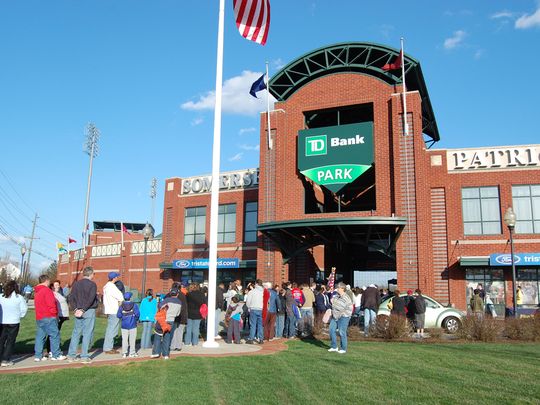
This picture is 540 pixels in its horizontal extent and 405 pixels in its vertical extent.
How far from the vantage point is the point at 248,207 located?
34.6m

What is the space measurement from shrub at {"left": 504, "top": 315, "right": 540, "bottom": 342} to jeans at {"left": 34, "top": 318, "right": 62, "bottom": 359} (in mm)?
12473

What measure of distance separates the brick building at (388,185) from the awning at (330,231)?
0.20 feet

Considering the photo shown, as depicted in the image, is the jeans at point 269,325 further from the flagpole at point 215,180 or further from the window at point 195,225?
the window at point 195,225

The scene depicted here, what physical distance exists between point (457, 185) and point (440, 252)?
3.72m

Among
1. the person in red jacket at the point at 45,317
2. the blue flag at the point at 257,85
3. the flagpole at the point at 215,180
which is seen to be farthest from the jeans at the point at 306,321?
the blue flag at the point at 257,85

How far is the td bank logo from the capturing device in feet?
87.4

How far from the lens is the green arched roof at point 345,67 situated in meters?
26.8

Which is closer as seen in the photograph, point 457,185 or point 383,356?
point 383,356

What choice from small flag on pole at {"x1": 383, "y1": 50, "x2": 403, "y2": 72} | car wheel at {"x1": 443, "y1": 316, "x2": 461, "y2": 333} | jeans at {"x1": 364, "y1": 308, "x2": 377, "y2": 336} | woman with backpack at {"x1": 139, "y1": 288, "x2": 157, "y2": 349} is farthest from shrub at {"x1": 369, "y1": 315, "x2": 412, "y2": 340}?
small flag on pole at {"x1": 383, "y1": 50, "x2": 403, "y2": 72}

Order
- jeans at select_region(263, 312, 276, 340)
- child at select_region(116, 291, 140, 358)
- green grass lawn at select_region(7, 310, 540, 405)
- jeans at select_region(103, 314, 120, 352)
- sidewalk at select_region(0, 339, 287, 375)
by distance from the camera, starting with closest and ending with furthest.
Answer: green grass lawn at select_region(7, 310, 540, 405), sidewalk at select_region(0, 339, 287, 375), child at select_region(116, 291, 140, 358), jeans at select_region(103, 314, 120, 352), jeans at select_region(263, 312, 276, 340)

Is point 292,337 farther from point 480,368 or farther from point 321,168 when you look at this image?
point 321,168

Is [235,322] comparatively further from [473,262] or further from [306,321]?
[473,262]

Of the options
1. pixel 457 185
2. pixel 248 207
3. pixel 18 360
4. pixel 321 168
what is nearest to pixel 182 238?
pixel 248 207

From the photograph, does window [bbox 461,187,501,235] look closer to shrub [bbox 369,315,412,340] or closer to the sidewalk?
shrub [bbox 369,315,412,340]
